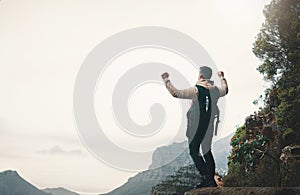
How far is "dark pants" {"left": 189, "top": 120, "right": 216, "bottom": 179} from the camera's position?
7801 millimetres

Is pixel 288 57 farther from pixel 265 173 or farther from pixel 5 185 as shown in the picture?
pixel 5 185

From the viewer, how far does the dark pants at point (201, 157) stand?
7.80 meters

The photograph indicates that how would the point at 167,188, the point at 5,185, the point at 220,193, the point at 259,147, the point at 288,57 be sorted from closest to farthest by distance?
the point at 220,193, the point at 259,147, the point at 288,57, the point at 167,188, the point at 5,185

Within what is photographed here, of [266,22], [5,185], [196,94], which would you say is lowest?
[196,94]

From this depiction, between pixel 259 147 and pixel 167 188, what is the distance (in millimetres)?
11434

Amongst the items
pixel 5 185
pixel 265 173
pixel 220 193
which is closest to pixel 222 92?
pixel 220 193

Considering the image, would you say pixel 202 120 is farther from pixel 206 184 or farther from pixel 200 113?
pixel 206 184

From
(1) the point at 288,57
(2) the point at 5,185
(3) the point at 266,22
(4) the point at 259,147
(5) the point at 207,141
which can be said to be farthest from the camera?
(2) the point at 5,185

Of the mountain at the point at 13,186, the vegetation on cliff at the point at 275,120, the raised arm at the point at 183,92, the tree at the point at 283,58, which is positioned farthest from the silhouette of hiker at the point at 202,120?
the mountain at the point at 13,186

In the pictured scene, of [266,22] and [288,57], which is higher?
[266,22]

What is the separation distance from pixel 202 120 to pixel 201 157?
0.65 m

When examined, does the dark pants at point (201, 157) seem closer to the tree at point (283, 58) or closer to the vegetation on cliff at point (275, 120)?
the vegetation on cliff at point (275, 120)

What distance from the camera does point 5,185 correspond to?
143125 mm

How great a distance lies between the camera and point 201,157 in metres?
7.87
